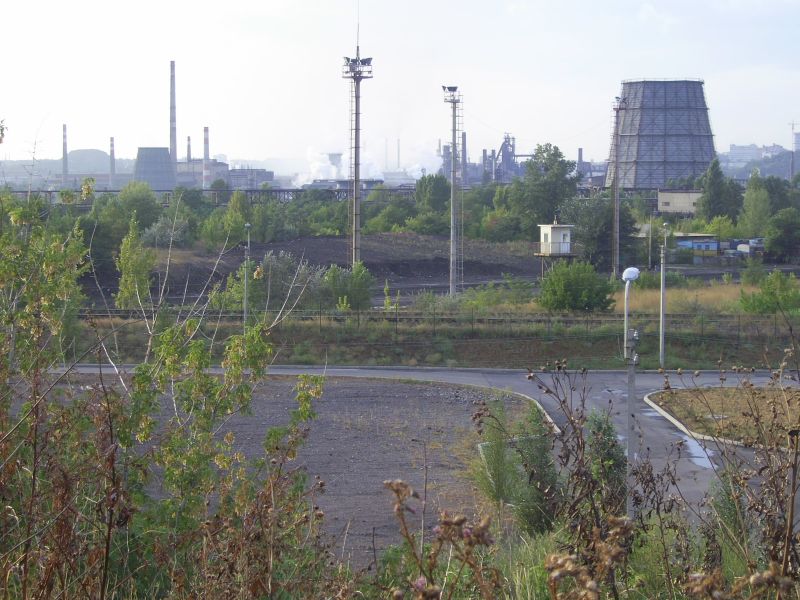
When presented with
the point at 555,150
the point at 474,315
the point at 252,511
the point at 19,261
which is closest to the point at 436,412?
the point at 474,315

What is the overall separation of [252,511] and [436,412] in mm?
10491

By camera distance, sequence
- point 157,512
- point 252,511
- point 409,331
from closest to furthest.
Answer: point 252,511 → point 157,512 → point 409,331

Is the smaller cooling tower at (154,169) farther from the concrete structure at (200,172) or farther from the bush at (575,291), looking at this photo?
the bush at (575,291)

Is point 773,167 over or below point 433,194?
over

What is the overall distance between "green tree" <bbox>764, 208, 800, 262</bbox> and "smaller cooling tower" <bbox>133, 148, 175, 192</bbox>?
4625 centimetres

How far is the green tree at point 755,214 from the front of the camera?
38750mm

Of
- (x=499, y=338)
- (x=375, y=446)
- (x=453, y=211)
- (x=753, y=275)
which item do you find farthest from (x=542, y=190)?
(x=375, y=446)

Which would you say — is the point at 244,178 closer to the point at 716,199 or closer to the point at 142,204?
the point at 716,199

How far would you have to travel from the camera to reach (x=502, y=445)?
754 cm

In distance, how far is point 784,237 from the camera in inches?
1304

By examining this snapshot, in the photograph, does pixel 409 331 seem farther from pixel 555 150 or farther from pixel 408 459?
pixel 555 150

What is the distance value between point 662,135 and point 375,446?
5103 centimetres

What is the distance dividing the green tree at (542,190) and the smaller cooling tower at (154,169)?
35.5 meters

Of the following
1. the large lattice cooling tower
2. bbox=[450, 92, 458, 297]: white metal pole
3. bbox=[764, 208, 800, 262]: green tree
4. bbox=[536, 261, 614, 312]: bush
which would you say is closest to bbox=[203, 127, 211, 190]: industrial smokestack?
the large lattice cooling tower
